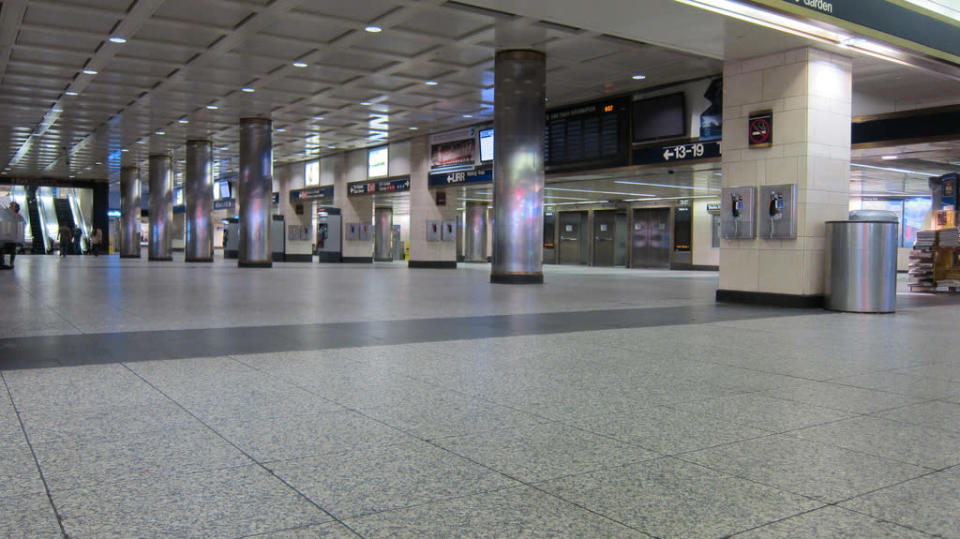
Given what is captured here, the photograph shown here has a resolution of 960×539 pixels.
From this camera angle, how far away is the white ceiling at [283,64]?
1406 centimetres

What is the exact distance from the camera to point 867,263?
1066 centimetres

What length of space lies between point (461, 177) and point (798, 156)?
15.7 meters

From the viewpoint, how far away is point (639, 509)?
2494 mm

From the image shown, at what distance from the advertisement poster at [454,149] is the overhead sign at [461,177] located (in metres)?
0.28

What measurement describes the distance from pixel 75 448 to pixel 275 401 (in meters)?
1.17

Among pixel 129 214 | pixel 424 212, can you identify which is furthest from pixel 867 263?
pixel 129 214

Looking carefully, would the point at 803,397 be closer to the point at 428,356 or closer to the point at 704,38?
the point at 428,356

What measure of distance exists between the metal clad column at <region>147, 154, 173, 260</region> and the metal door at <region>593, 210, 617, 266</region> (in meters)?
21.9

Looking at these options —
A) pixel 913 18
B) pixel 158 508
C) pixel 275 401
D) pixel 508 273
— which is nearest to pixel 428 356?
pixel 275 401

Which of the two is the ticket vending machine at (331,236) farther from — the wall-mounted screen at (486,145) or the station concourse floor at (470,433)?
the station concourse floor at (470,433)

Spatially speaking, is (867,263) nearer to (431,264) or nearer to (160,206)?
(431,264)

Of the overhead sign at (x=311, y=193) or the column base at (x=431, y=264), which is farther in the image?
the overhead sign at (x=311, y=193)

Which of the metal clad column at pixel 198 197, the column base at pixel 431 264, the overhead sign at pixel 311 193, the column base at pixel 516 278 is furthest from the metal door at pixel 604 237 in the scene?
the column base at pixel 516 278

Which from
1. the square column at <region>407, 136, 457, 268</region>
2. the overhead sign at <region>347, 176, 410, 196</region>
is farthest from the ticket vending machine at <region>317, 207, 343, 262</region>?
the square column at <region>407, 136, 457, 268</region>
